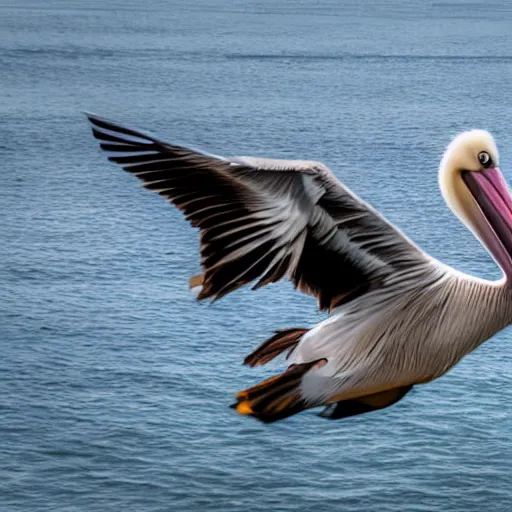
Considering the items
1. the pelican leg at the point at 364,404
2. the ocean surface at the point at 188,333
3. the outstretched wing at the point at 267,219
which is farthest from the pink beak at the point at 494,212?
the ocean surface at the point at 188,333

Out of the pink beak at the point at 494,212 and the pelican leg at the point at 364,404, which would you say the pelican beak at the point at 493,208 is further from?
the pelican leg at the point at 364,404

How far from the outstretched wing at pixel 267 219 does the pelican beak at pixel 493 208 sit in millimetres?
615

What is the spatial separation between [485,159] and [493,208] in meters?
0.36

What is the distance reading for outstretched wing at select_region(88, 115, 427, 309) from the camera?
10047 mm

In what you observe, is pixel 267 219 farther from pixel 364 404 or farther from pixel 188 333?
pixel 188 333

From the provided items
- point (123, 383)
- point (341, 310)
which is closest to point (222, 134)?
point (123, 383)

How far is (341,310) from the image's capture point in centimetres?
1132

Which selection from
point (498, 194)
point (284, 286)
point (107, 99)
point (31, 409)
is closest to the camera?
point (498, 194)

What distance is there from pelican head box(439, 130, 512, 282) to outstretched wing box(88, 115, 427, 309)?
515 mm

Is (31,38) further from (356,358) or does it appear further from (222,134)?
(356,358)

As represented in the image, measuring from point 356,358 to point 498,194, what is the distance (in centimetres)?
163

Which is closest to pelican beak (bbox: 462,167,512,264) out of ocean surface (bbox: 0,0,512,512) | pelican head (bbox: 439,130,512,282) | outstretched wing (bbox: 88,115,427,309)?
pelican head (bbox: 439,130,512,282)

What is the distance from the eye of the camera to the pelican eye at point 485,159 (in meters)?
10.5

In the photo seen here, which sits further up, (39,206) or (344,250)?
(39,206)
